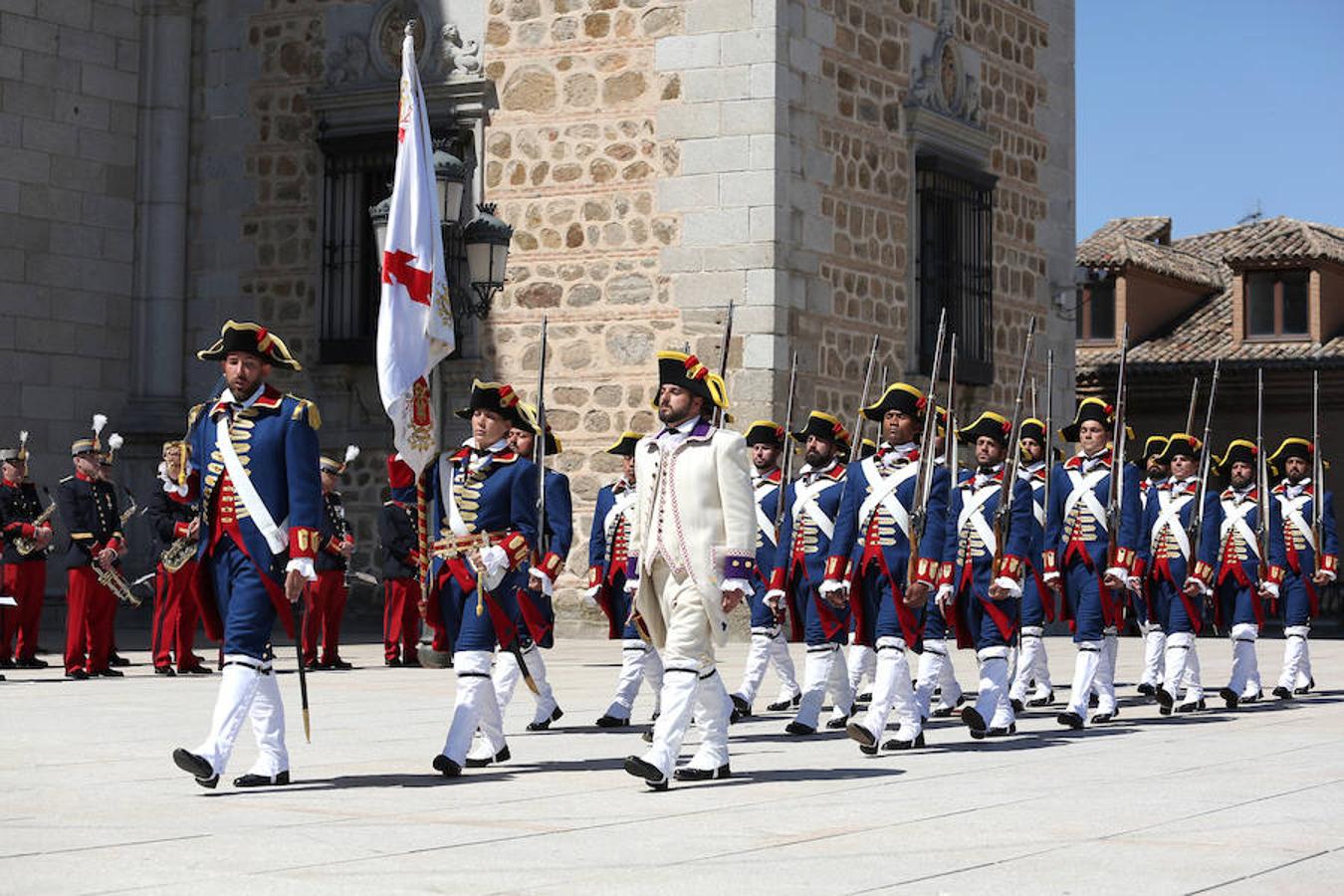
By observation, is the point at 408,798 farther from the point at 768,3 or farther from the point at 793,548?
the point at 768,3

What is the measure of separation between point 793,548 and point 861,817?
187 inches

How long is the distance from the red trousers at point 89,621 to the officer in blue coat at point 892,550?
21.6 ft

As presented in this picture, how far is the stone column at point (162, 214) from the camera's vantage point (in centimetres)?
2272

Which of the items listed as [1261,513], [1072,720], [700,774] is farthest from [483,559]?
[1261,513]

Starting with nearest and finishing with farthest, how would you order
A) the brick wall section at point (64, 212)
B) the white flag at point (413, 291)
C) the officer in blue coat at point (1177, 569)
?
1. the white flag at point (413, 291)
2. the officer in blue coat at point (1177, 569)
3. the brick wall section at point (64, 212)

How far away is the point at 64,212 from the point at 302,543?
549 inches

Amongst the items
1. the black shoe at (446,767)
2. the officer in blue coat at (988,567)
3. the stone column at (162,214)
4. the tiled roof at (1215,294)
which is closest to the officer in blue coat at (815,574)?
the officer in blue coat at (988,567)

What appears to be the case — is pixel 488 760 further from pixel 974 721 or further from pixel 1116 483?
pixel 1116 483

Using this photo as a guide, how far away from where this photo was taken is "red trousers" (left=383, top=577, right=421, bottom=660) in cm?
1736

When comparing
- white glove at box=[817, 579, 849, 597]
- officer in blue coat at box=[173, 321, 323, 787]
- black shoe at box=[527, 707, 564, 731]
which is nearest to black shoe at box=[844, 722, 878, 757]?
white glove at box=[817, 579, 849, 597]

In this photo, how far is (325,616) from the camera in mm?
17016

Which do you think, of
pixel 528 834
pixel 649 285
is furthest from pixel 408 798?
pixel 649 285

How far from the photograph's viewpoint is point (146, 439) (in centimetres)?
2234

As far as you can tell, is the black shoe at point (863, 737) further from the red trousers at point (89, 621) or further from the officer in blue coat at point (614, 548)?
the red trousers at point (89, 621)
